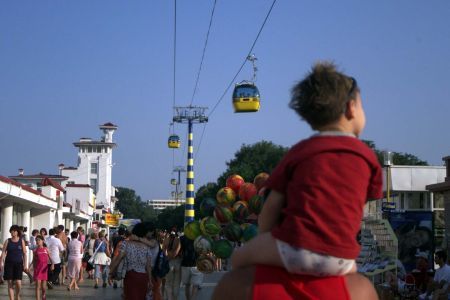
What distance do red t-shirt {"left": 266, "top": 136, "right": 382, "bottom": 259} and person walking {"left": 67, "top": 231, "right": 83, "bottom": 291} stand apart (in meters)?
18.5

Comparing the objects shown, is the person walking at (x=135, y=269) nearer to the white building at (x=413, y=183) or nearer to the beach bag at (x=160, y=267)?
the beach bag at (x=160, y=267)

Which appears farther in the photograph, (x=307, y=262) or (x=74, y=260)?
(x=74, y=260)

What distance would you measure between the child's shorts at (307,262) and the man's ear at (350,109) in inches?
22.6

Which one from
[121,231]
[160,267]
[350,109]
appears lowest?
[160,267]

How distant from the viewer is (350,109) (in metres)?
2.85

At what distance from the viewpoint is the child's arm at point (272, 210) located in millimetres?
2748

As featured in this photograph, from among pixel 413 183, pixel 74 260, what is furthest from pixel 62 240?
pixel 413 183

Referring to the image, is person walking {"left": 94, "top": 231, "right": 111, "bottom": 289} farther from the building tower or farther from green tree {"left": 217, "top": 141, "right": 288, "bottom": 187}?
the building tower

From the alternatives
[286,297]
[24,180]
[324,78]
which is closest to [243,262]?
[286,297]

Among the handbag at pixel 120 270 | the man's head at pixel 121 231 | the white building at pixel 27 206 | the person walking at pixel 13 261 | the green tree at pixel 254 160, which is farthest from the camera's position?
the green tree at pixel 254 160

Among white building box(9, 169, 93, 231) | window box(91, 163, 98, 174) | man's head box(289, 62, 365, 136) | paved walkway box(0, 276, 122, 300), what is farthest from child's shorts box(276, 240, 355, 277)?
window box(91, 163, 98, 174)

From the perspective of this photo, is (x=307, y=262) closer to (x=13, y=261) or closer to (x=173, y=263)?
(x=13, y=261)

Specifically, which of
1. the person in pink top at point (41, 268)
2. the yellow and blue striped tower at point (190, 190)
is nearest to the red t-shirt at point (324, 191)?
the person in pink top at point (41, 268)

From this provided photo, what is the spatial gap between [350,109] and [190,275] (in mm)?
13371
